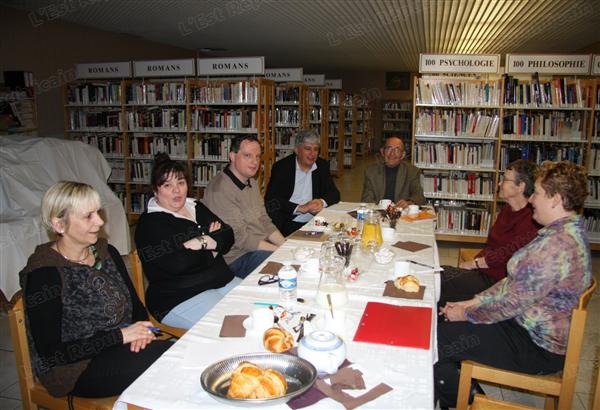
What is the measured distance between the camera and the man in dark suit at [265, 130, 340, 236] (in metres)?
4.18

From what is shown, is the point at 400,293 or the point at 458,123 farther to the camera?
the point at 458,123

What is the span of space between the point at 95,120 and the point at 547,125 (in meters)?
6.46

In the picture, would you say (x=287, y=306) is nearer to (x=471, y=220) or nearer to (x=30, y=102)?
(x=471, y=220)

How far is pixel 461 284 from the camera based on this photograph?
9.32ft

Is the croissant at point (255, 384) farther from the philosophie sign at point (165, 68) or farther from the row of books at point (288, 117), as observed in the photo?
the row of books at point (288, 117)

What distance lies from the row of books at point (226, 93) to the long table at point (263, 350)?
456cm

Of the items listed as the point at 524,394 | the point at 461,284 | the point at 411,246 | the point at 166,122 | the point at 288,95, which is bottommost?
the point at 524,394

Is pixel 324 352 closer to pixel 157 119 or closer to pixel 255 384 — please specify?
pixel 255 384

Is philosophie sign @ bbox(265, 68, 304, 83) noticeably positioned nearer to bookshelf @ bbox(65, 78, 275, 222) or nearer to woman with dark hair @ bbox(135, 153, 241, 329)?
bookshelf @ bbox(65, 78, 275, 222)

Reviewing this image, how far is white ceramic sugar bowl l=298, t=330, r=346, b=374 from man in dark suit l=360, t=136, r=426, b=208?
309 centimetres

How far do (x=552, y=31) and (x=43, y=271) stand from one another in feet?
31.4

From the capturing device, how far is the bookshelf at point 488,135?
5.22 meters

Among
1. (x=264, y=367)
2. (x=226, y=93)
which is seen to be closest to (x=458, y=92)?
(x=226, y=93)

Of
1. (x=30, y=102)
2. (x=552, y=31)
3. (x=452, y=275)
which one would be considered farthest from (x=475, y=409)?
(x=552, y=31)
